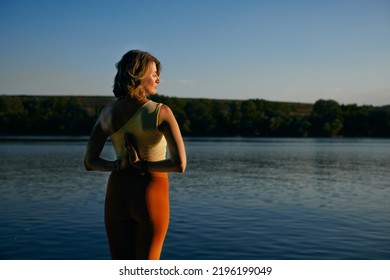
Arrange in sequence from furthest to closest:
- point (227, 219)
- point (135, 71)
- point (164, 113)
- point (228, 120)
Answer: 1. point (228, 120)
2. point (227, 219)
3. point (135, 71)
4. point (164, 113)

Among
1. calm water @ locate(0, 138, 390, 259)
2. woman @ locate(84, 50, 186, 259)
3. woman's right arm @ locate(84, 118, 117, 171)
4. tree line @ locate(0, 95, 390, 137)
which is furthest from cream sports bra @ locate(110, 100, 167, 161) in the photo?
tree line @ locate(0, 95, 390, 137)

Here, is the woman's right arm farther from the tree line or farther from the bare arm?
the tree line

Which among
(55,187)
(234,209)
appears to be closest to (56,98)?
(55,187)

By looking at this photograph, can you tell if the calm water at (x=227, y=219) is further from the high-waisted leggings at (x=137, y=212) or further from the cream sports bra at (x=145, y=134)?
the cream sports bra at (x=145, y=134)

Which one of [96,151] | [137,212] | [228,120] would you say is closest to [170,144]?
[137,212]

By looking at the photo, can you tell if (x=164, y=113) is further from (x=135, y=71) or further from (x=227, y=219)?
(x=227, y=219)

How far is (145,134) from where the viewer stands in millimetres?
3230

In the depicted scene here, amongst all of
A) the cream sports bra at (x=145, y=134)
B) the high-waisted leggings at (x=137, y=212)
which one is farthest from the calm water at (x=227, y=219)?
the cream sports bra at (x=145, y=134)

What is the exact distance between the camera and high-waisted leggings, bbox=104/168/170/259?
328 centimetres

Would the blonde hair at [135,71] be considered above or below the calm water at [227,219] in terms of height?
above

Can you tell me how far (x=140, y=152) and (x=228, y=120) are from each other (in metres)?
150

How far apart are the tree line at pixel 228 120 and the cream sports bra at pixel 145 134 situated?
138 meters

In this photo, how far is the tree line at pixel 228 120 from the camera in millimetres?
140625

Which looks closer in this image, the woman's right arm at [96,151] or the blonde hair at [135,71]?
the blonde hair at [135,71]
